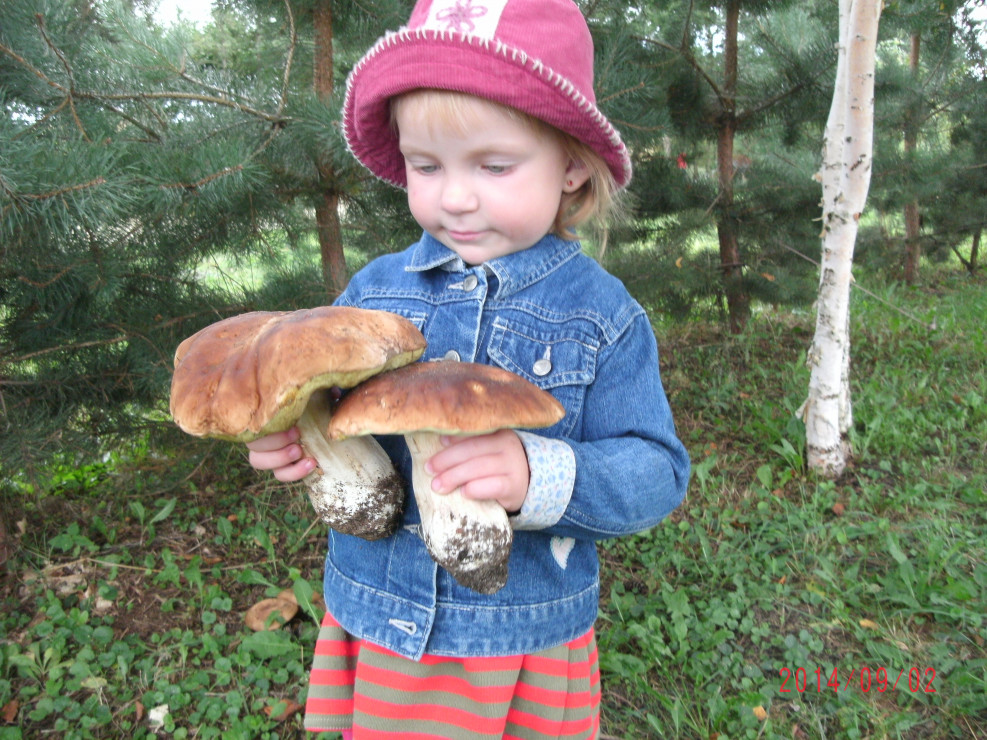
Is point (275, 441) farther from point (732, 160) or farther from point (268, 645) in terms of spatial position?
point (732, 160)

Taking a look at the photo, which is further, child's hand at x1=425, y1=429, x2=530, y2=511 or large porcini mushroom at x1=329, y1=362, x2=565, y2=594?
child's hand at x1=425, y1=429, x2=530, y2=511

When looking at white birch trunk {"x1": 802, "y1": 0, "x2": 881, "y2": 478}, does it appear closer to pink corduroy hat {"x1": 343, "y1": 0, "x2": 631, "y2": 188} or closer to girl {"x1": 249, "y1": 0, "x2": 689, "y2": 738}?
girl {"x1": 249, "y1": 0, "x2": 689, "y2": 738}

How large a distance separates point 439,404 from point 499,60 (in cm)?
66

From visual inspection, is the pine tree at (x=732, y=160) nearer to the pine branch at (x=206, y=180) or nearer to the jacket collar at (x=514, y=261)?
the pine branch at (x=206, y=180)

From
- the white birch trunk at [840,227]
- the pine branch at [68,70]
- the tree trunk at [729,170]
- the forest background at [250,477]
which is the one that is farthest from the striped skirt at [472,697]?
the tree trunk at [729,170]

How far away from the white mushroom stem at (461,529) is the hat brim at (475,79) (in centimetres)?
65

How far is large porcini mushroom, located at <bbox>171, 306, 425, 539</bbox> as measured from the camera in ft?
3.05

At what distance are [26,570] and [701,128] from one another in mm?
4947

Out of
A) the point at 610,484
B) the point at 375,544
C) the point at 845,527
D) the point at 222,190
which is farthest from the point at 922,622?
the point at 222,190

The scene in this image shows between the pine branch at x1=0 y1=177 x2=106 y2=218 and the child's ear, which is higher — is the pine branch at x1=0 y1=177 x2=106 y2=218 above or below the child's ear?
below

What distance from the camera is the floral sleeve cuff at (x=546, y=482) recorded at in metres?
1.12

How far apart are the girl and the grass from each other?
0.91 meters
